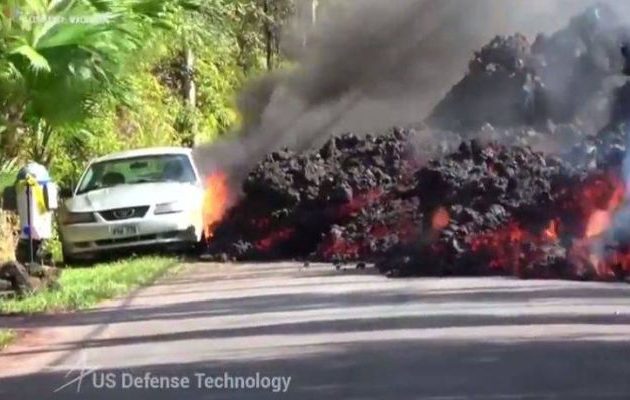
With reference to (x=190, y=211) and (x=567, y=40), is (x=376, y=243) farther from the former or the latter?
(x=567, y=40)

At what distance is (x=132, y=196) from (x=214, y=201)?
2415mm

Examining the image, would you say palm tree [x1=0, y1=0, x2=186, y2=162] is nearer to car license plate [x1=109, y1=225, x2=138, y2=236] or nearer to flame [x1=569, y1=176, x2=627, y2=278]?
car license plate [x1=109, y1=225, x2=138, y2=236]

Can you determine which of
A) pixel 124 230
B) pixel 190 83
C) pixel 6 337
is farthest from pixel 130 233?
pixel 190 83

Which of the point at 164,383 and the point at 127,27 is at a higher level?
the point at 127,27

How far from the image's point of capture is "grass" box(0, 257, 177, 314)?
44.0 ft

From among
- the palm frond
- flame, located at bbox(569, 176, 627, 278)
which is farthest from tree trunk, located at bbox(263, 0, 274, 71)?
flame, located at bbox(569, 176, 627, 278)

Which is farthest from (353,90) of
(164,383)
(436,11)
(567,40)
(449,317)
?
(164,383)

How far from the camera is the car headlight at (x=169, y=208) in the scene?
59.5ft

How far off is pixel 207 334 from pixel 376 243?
5910 millimetres

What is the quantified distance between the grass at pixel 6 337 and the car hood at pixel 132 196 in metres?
6.43

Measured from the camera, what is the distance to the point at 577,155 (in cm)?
1769

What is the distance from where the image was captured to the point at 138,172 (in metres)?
19.6

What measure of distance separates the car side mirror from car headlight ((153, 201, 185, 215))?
153 cm

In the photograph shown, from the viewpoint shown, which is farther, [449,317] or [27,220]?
[27,220]
